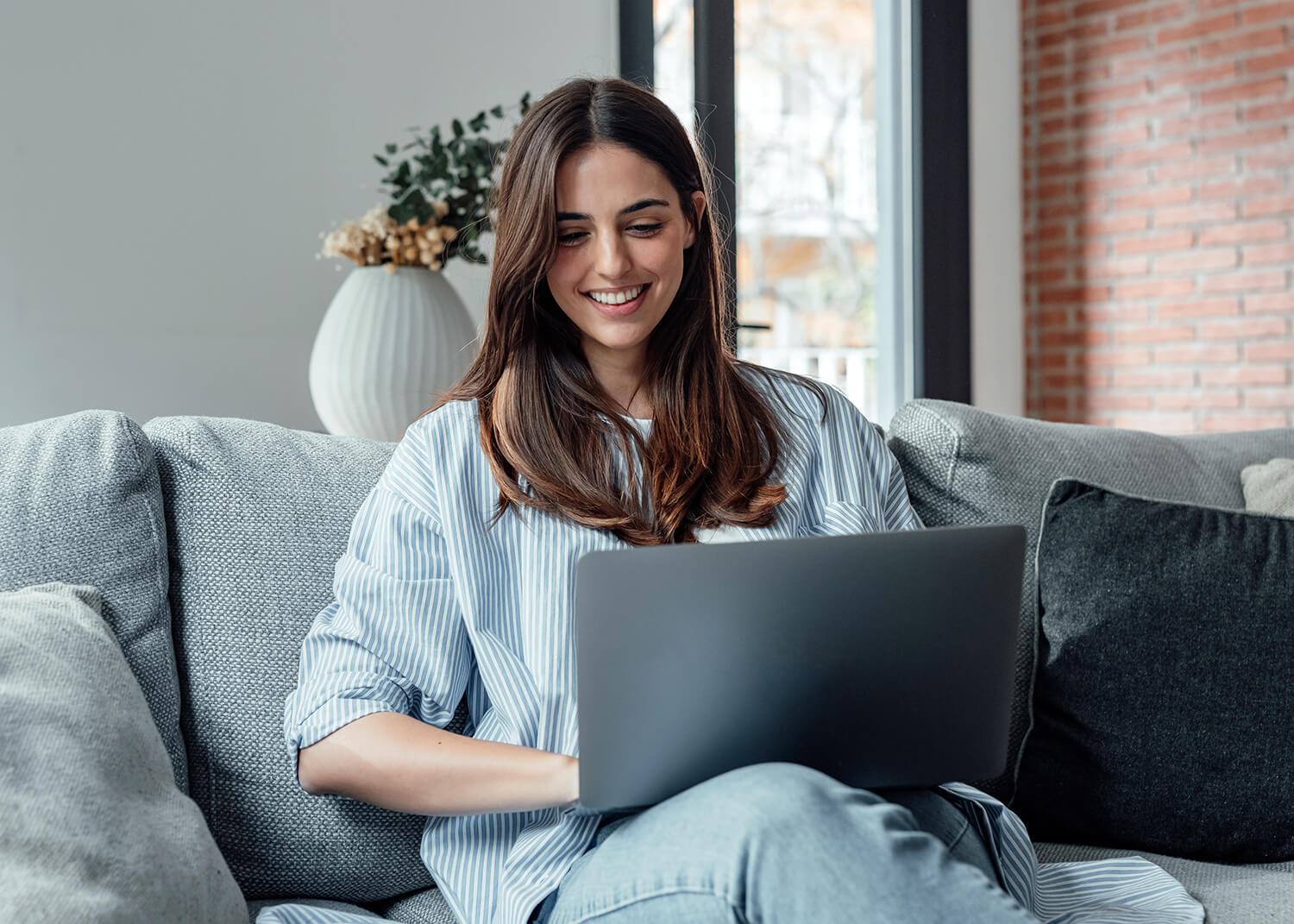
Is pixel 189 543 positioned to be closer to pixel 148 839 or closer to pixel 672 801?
pixel 148 839

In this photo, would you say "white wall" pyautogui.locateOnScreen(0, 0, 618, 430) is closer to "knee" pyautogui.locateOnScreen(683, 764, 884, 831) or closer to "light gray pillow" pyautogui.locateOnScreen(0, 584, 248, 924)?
"light gray pillow" pyautogui.locateOnScreen(0, 584, 248, 924)

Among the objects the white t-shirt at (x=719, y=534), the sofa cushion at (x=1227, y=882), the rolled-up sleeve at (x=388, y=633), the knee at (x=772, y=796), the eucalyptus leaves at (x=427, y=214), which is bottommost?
the sofa cushion at (x=1227, y=882)

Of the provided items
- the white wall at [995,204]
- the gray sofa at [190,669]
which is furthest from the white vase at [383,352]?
the white wall at [995,204]

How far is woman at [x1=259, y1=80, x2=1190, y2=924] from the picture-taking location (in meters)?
0.86

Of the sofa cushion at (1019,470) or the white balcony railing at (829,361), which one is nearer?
the sofa cushion at (1019,470)

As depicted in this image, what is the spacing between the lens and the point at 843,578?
873mm

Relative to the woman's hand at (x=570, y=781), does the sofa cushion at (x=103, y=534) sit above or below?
above

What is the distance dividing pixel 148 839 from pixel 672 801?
39 cm

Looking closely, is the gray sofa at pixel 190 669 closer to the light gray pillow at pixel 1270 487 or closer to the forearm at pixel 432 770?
the forearm at pixel 432 770

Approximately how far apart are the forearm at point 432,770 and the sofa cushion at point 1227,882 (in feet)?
2.02

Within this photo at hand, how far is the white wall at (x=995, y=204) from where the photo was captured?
138 inches

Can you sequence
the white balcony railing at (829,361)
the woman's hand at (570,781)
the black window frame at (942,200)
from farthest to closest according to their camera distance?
the white balcony railing at (829,361) → the black window frame at (942,200) → the woman's hand at (570,781)

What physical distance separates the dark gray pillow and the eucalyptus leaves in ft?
3.58

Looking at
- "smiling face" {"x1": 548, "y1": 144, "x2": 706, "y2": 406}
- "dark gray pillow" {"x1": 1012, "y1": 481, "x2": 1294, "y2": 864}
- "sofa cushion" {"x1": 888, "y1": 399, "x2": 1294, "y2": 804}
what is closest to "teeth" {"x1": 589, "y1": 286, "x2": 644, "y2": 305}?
"smiling face" {"x1": 548, "y1": 144, "x2": 706, "y2": 406}
